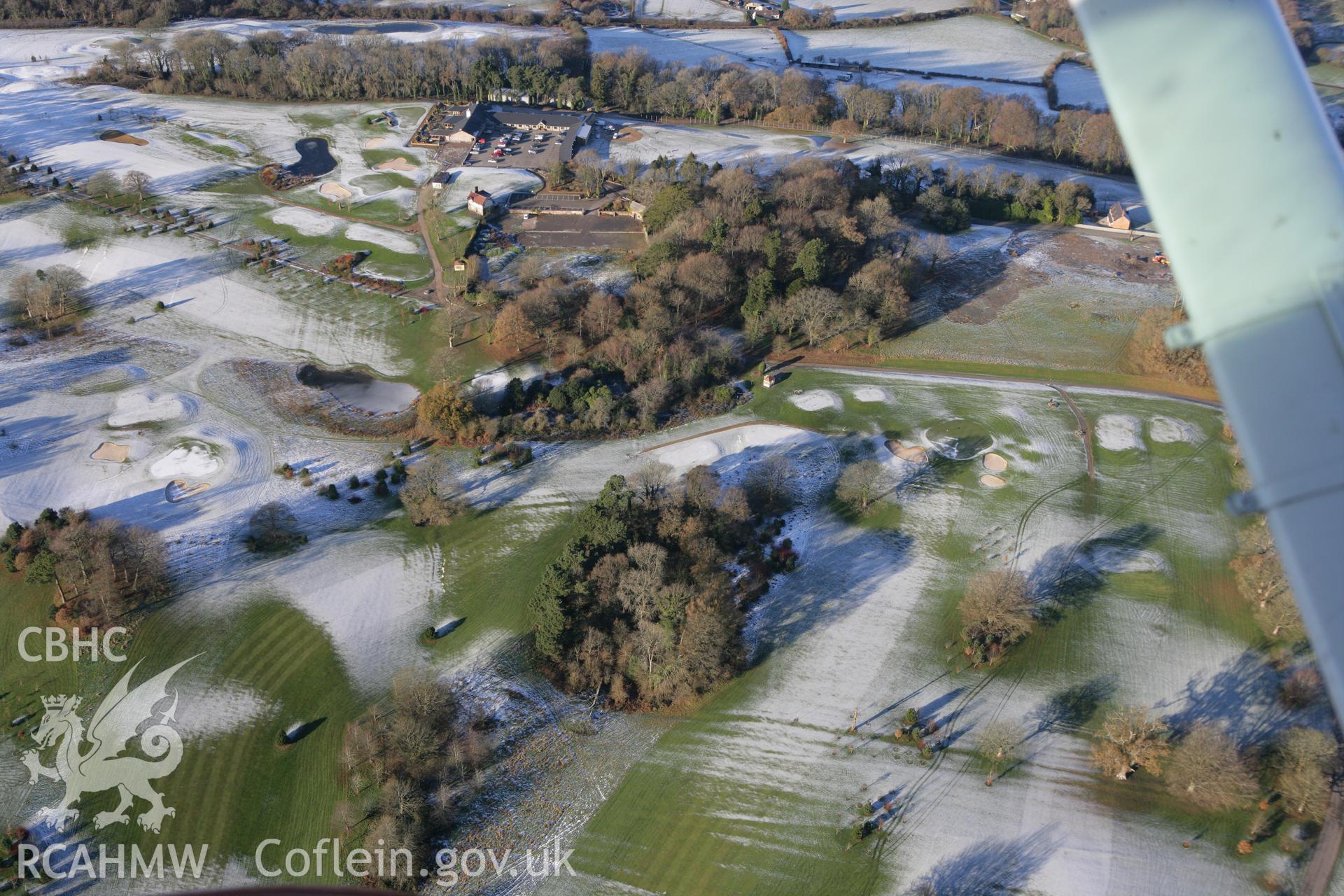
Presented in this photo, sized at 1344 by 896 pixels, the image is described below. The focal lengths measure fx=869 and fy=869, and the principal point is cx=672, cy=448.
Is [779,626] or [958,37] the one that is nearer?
[779,626]

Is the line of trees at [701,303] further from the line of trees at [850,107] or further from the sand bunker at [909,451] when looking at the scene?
the line of trees at [850,107]

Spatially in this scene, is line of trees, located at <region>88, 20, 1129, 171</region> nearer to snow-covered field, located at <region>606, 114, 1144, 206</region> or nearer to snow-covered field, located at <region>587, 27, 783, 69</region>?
snow-covered field, located at <region>606, 114, 1144, 206</region>

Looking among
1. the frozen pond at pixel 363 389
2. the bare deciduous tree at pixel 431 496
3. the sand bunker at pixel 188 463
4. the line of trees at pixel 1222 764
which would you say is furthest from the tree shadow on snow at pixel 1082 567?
the sand bunker at pixel 188 463

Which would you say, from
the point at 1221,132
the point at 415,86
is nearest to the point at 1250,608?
the point at 1221,132

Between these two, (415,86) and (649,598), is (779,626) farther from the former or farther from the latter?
(415,86)

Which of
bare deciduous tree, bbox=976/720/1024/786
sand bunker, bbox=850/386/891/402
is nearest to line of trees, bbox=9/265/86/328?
sand bunker, bbox=850/386/891/402

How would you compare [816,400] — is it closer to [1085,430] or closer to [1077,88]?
[1085,430]
